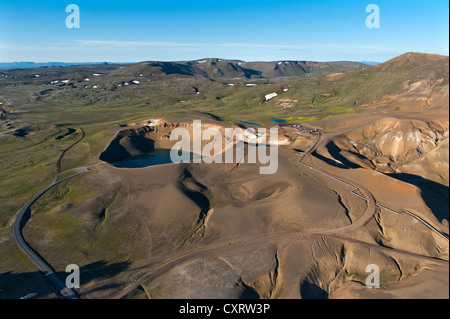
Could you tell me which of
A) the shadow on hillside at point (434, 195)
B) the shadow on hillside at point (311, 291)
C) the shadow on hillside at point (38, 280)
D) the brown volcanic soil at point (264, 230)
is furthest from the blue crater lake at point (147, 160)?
the shadow on hillside at point (434, 195)

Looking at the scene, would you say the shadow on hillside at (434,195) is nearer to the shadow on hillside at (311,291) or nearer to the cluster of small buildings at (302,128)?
the shadow on hillside at (311,291)

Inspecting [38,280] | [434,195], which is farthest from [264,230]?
[434,195]

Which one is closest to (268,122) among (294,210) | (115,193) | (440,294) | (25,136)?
(294,210)

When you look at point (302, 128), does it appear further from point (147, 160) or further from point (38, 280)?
point (38, 280)

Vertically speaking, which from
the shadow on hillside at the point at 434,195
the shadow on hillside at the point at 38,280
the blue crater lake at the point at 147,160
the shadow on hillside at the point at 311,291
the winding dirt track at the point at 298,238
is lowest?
the shadow on hillside at the point at 311,291

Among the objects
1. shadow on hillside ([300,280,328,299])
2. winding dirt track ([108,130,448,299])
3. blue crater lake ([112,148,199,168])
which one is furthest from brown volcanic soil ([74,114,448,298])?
blue crater lake ([112,148,199,168])

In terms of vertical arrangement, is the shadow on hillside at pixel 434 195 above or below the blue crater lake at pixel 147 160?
below

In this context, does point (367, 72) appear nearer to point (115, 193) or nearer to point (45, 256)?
point (115, 193)

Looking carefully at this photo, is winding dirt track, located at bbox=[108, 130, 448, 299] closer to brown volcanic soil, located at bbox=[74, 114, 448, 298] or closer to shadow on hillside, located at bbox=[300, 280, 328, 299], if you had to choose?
brown volcanic soil, located at bbox=[74, 114, 448, 298]

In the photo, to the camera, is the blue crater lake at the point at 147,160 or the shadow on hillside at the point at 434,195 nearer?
the shadow on hillside at the point at 434,195
